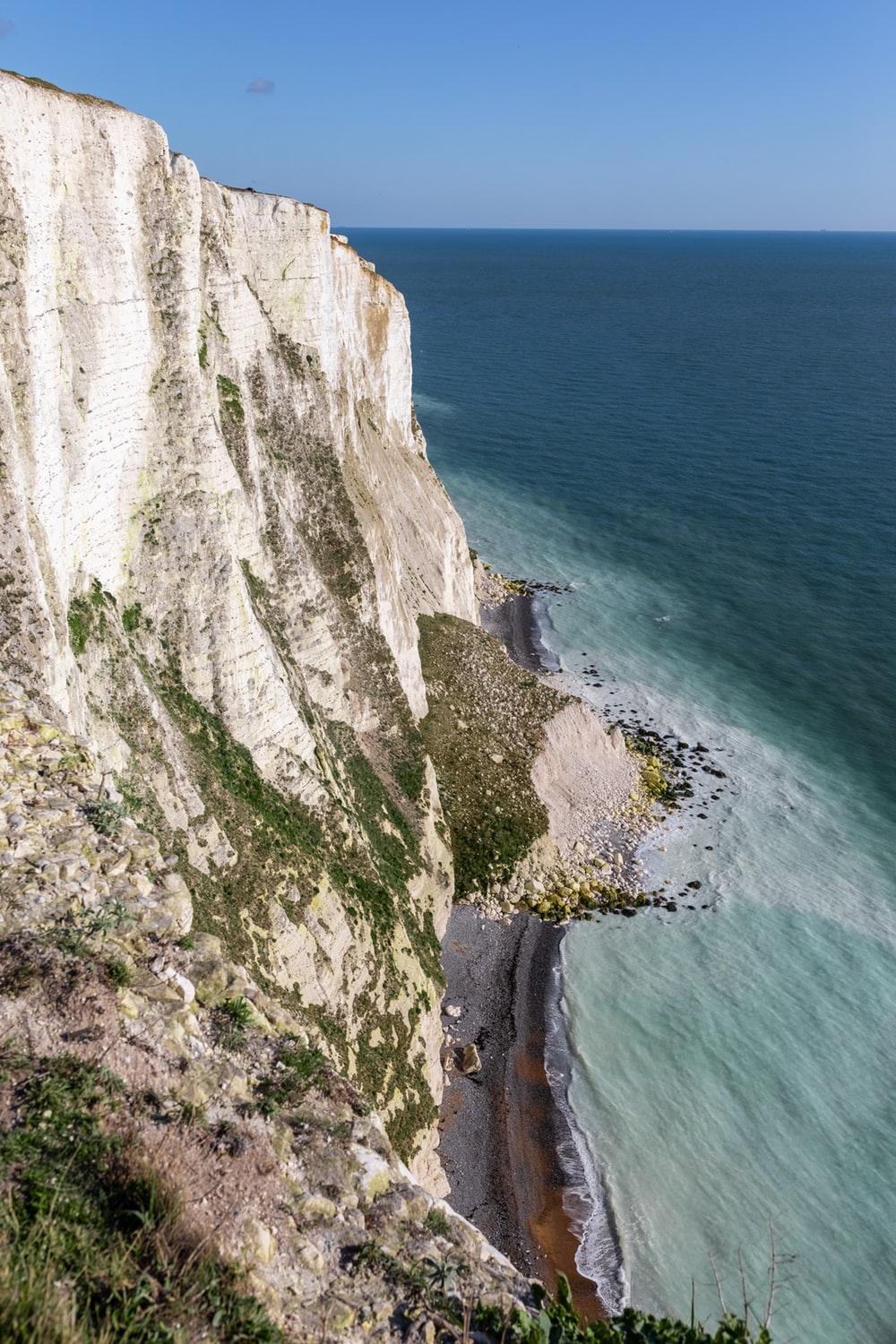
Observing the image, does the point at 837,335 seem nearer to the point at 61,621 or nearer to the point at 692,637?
the point at 692,637

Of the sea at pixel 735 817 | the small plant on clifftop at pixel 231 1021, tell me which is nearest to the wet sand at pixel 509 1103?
the sea at pixel 735 817

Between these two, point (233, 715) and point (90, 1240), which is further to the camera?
point (233, 715)

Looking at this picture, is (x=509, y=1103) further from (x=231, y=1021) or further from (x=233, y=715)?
(x=231, y=1021)

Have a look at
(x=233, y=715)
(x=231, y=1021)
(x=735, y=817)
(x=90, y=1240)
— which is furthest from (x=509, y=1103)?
(x=90, y=1240)

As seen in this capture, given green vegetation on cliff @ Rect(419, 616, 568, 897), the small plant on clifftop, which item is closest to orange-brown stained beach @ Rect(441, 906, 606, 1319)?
green vegetation on cliff @ Rect(419, 616, 568, 897)

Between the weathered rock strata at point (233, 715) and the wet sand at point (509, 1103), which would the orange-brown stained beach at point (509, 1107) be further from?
the weathered rock strata at point (233, 715)

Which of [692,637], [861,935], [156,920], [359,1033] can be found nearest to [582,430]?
[692,637]
